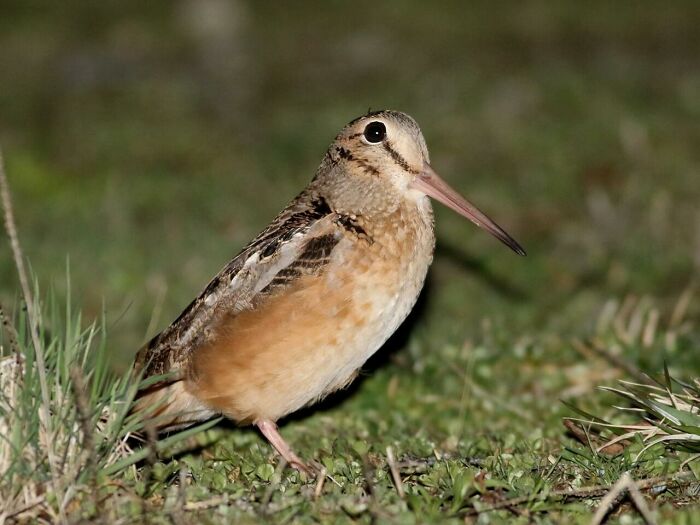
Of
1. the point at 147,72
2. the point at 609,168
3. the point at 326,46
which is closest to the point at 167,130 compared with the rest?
the point at 147,72

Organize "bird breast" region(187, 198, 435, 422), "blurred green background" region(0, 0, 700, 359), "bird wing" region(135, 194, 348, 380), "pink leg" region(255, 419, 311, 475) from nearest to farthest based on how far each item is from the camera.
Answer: "bird breast" region(187, 198, 435, 422) < "bird wing" region(135, 194, 348, 380) < "pink leg" region(255, 419, 311, 475) < "blurred green background" region(0, 0, 700, 359)

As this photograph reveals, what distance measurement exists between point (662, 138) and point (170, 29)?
23.8ft

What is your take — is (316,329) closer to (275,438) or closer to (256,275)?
(256,275)

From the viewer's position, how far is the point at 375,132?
4.90 m

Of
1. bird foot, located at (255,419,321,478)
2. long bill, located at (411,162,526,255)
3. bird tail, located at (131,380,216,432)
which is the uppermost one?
long bill, located at (411,162,526,255)

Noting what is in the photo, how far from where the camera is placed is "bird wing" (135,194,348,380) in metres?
4.65

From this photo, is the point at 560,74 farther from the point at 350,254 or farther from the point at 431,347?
the point at 350,254

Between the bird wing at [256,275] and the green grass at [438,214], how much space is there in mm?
298

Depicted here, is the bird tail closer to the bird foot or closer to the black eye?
the bird foot

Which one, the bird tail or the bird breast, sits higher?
the bird breast

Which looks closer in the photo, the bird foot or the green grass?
the green grass

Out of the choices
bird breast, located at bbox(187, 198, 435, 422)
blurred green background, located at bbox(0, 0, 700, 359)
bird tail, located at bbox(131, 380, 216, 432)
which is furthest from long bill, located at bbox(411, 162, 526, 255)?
blurred green background, located at bbox(0, 0, 700, 359)

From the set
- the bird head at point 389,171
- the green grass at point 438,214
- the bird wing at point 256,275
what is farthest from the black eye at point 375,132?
the green grass at point 438,214

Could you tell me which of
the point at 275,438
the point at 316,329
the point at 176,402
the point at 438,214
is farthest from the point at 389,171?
the point at 438,214
